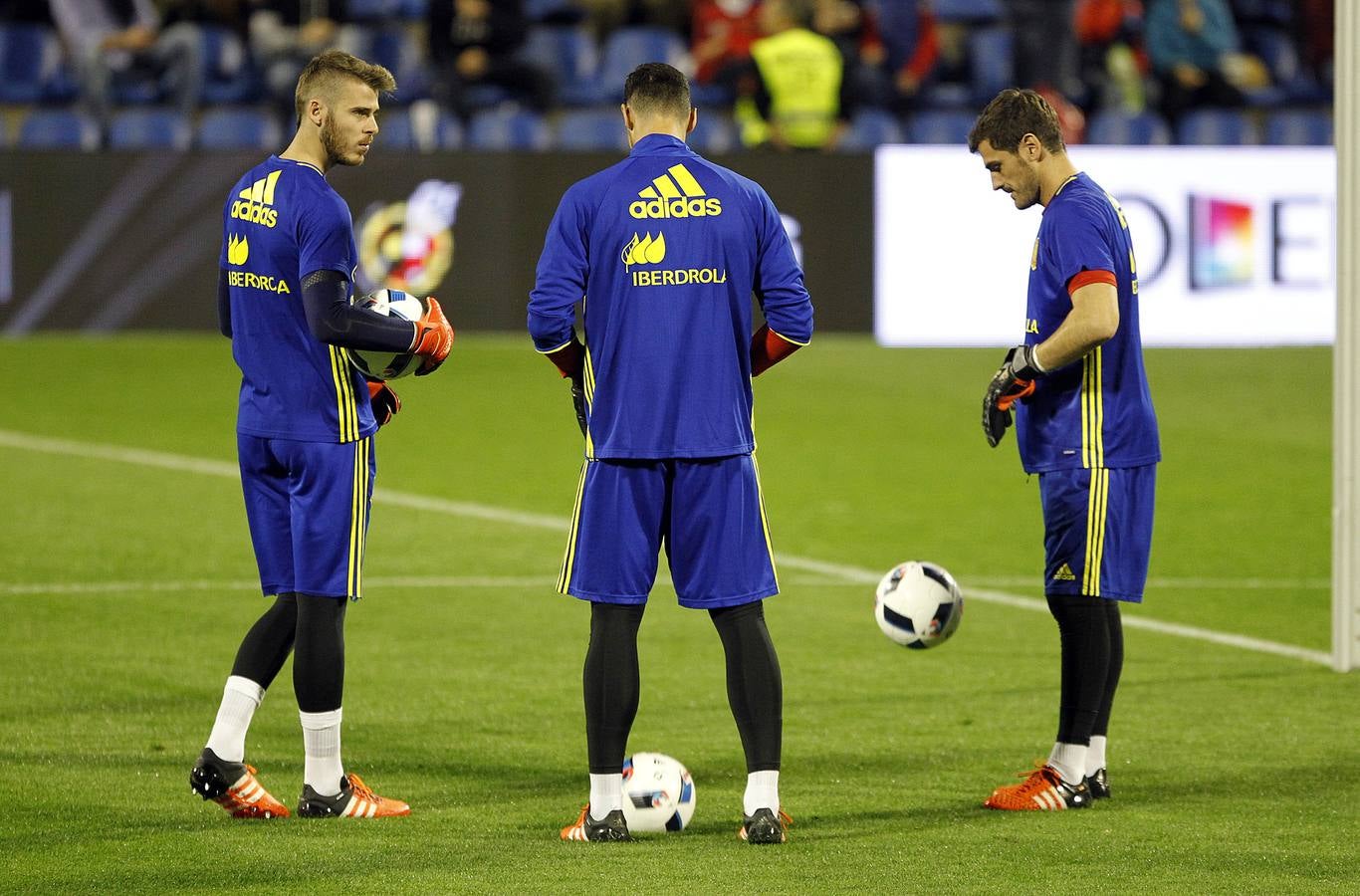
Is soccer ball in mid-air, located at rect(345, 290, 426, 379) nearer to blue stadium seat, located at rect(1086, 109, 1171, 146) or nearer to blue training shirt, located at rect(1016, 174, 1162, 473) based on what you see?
blue training shirt, located at rect(1016, 174, 1162, 473)

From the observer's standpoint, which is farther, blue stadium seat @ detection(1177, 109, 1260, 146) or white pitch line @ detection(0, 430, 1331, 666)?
blue stadium seat @ detection(1177, 109, 1260, 146)

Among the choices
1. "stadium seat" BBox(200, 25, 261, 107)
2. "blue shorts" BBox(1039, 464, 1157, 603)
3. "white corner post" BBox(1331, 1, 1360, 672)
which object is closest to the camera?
"blue shorts" BBox(1039, 464, 1157, 603)

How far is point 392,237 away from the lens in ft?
52.2

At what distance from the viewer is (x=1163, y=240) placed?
16.3m

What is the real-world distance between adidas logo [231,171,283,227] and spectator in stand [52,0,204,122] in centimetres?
1311

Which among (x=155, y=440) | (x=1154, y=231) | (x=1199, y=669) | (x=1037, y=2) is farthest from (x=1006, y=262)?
(x=1199, y=669)

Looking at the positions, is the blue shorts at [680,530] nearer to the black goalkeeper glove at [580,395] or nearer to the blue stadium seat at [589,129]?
the black goalkeeper glove at [580,395]

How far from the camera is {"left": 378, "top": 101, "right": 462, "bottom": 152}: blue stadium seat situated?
57.1 feet

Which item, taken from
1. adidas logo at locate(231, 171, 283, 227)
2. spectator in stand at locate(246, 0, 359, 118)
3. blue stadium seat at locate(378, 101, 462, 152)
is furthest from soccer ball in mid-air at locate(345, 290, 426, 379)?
spectator in stand at locate(246, 0, 359, 118)

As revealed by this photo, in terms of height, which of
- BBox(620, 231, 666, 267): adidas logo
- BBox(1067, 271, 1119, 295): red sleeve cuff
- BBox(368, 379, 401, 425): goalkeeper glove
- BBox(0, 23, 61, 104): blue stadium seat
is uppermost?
BBox(0, 23, 61, 104): blue stadium seat

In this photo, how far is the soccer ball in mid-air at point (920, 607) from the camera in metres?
6.00

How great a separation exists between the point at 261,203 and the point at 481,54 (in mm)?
13450

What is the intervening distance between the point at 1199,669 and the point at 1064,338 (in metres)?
2.59

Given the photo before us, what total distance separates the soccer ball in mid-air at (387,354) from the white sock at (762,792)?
137cm
